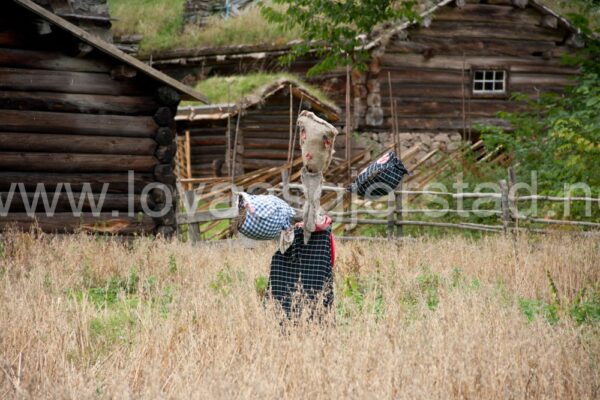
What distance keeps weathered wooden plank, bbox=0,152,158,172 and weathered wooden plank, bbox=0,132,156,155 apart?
77 millimetres

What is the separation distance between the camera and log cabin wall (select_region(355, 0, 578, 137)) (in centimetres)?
1941

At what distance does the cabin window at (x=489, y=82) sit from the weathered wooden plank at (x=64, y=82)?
11120mm

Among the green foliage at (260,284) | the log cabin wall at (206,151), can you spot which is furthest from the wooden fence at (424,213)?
the log cabin wall at (206,151)

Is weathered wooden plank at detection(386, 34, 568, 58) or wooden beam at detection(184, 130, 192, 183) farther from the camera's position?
wooden beam at detection(184, 130, 192, 183)

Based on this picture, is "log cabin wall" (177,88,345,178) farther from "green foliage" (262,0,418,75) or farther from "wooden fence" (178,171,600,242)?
"wooden fence" (178,171,600,242)

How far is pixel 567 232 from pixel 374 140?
8714mm

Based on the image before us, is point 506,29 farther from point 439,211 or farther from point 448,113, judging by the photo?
point 439,211

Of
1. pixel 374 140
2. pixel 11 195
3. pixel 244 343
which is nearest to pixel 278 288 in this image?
pixel 244 343

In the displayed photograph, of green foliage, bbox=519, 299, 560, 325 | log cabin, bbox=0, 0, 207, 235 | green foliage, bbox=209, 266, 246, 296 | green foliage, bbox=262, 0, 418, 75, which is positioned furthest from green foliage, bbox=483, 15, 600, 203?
green foliage, bbox=209, 266, 246, 296

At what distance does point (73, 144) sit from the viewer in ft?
36.3

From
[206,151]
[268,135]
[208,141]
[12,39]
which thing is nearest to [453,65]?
[268,135]

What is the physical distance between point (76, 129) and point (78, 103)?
344 millimetres

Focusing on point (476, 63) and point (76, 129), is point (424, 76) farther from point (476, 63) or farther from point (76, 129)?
point (76, 129)

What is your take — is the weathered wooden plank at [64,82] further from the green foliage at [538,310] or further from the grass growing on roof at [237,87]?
the green foliage at [538,310]
